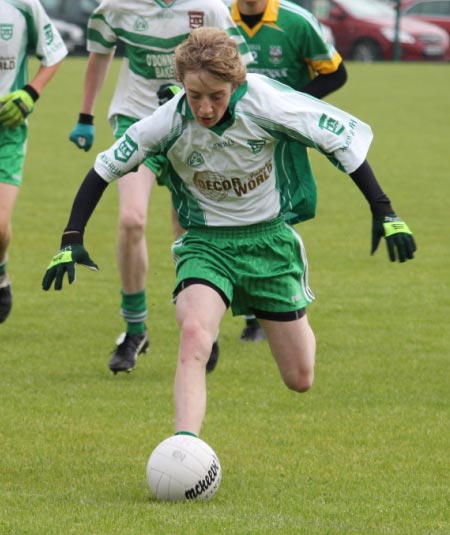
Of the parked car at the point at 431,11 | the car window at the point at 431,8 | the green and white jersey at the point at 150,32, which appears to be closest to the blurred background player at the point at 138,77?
the green and white jersey at the point at 150,32

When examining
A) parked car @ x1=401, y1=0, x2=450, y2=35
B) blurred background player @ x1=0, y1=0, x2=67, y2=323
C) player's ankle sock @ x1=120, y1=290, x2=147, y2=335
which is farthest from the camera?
parked car @ x1=401, y1=0, x2=450, y2=35

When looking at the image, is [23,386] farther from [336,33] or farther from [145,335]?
[336,33]

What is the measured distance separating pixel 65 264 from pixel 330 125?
1.14 m

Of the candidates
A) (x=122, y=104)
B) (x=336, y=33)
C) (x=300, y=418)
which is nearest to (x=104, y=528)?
(x=300, y=418)

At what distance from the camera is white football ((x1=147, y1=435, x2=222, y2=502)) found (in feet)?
16.1

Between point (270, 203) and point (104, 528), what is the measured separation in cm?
161

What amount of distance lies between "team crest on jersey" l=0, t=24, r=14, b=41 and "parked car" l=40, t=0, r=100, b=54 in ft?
80.3

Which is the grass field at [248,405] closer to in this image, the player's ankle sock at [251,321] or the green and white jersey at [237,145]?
the player's ankle sock at [251,321]

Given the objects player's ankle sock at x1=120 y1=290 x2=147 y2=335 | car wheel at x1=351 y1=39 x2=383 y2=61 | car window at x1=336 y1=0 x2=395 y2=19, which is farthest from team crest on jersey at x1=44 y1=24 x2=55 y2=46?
car wheel at x1=351 y1=39 x2=383 y2=61

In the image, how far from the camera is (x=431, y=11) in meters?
35.9

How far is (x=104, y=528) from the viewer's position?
463cm

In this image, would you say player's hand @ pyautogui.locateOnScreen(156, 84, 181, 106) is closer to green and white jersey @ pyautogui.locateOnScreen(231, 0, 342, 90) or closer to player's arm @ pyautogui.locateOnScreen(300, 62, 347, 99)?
green and white jersey @ pyautogui.locateOnScreen(231, 0, 342, 90)

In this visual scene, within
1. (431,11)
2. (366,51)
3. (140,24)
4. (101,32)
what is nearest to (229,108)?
(140,24)

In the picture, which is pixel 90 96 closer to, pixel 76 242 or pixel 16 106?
pixel 16 106
